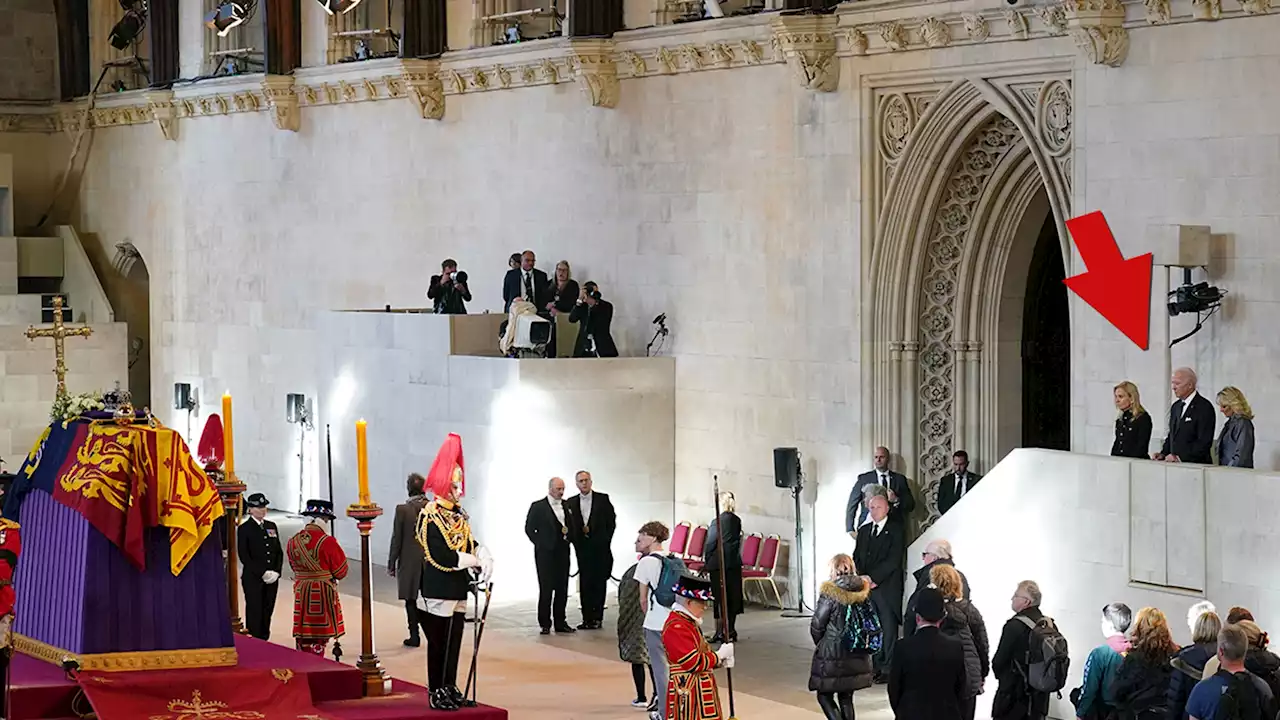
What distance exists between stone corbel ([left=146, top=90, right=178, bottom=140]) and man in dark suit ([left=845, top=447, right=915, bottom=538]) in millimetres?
14281

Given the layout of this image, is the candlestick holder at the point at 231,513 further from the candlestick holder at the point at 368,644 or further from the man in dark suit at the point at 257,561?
the man in dark suit at the point at 257,561

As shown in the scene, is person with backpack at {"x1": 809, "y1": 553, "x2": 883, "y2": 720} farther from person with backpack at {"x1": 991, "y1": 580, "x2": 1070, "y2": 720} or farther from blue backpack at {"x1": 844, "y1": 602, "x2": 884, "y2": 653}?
person with backpack at {"x1": 991, "y1": 580, "x2": 1070, "y2": 720}

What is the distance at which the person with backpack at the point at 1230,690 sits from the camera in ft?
30.0

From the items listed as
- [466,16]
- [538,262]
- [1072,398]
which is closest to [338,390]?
[538,262]

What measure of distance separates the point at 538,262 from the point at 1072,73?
24.8 feet

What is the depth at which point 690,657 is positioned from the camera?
10.2 meters

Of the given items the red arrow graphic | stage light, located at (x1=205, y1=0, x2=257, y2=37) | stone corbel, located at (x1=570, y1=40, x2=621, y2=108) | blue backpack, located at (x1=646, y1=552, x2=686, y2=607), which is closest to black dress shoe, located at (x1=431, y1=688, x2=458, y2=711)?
blue backpack, located at (x1=646, y1=552, x2=686, y2=607)

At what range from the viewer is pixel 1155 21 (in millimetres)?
14836

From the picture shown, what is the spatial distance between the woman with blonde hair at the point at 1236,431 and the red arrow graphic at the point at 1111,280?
1681 millimetres

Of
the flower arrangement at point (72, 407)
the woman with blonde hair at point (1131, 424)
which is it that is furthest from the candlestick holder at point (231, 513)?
the woman with blonde hair at point (1131, 424)

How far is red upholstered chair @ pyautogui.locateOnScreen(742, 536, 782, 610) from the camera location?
18.5 metres

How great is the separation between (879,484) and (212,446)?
18.9 ft

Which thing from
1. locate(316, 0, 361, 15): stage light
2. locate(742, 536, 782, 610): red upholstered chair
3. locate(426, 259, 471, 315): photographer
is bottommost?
locate(742, 536, 782, 610): red upholstered chair

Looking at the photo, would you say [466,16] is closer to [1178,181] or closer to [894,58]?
[894,58]
